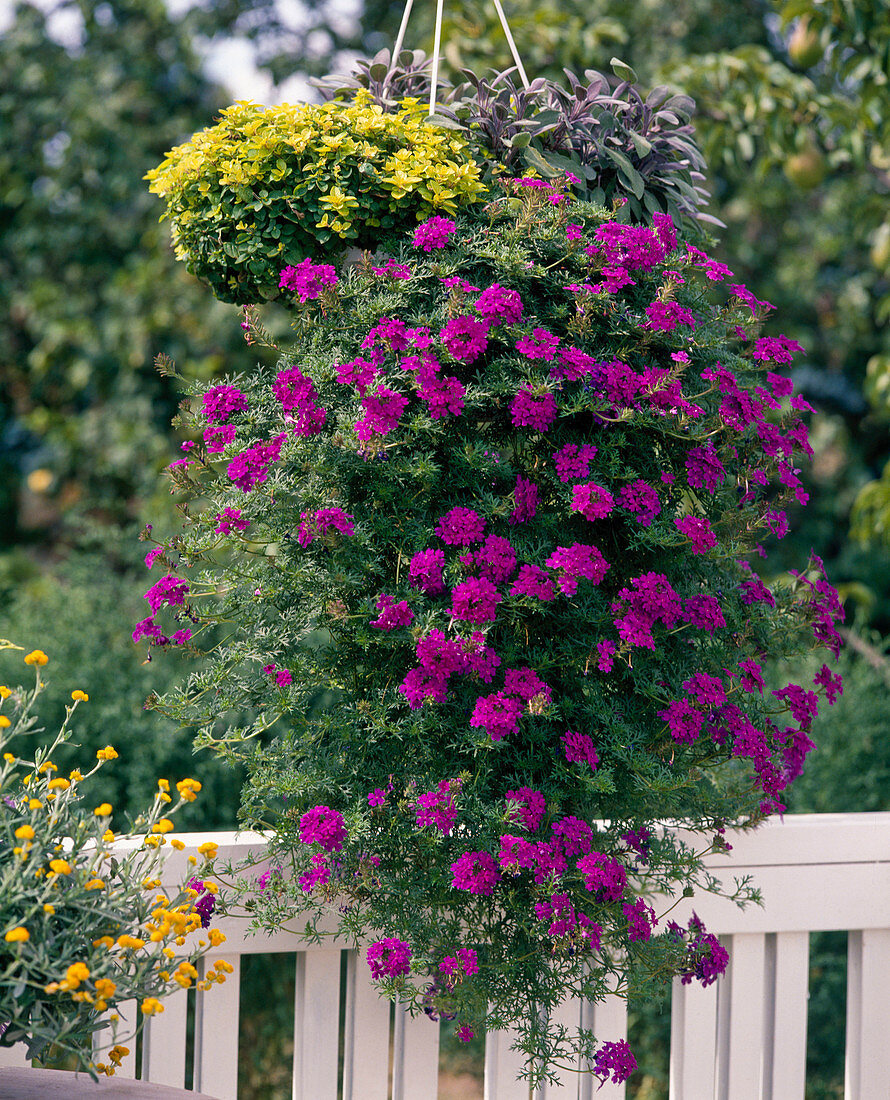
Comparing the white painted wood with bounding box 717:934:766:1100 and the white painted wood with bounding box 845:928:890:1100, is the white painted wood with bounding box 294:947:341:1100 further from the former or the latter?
the white painted wood with bounding box 845:928:890:1100

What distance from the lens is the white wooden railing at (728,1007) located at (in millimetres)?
1367

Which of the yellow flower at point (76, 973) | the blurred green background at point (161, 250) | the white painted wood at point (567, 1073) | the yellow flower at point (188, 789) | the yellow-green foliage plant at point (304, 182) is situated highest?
the blurred green background at point (161, 250)

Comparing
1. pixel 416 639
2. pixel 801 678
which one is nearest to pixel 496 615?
pixel 416 639

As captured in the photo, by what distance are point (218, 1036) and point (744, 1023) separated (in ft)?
2.38

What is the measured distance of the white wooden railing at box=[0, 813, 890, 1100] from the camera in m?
1.37

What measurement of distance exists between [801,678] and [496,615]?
1.91 m

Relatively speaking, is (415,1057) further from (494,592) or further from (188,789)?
(494,592)

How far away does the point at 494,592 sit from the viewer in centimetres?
108

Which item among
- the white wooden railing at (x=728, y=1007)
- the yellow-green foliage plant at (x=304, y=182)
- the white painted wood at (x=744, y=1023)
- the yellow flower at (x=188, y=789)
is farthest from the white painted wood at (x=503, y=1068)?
the yellow-green foliage plant at (x=304, y=182)

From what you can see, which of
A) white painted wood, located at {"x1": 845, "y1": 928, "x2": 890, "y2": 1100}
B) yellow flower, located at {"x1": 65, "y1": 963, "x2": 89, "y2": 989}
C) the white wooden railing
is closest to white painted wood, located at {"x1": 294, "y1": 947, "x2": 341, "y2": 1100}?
the white wooden railing

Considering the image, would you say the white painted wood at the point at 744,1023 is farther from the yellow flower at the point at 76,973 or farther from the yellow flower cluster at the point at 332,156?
the yellow flower cluster at the point at 332,156

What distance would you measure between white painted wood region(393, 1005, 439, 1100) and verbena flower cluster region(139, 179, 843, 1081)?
7.2 inches

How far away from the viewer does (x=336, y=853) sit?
1.17 m

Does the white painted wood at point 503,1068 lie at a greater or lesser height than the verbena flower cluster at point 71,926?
lesser
